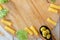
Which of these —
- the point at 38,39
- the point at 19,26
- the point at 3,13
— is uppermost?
the point at 3,13

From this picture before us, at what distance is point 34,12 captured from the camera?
1.00 meters

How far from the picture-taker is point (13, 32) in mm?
951

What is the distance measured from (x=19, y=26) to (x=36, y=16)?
0.41ft

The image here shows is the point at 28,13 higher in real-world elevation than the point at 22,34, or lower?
higher

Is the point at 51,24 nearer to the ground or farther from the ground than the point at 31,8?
nearer to the ground

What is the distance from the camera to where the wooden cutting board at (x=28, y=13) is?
0.98 meters

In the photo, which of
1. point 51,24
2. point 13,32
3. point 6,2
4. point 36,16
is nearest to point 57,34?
point 51,24

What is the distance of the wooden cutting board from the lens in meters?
0.98

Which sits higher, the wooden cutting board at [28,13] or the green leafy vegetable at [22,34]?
the wooden cutting board at [28,13]

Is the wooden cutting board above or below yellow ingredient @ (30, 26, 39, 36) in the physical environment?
above

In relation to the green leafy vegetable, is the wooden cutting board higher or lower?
higher

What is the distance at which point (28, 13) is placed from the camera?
0.99 metres

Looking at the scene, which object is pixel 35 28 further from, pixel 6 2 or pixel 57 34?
pixel 6 2

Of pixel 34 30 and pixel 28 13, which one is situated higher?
pixel 28 13
